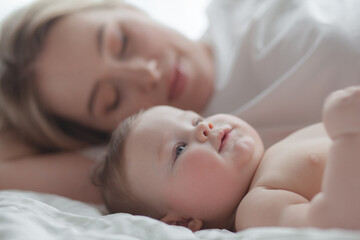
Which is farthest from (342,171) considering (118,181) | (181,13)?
(181,13)

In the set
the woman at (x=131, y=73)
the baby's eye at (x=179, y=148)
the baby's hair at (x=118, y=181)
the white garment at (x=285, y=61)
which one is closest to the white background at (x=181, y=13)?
the woman at (x=131, y=73)

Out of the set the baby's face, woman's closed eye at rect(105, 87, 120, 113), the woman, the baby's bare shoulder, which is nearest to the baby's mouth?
the baby's face

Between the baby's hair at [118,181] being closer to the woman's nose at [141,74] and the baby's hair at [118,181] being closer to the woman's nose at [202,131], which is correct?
the woman's nose at [202,131]

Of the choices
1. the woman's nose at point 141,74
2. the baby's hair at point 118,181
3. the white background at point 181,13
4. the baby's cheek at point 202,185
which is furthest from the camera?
the white background at point 181,13

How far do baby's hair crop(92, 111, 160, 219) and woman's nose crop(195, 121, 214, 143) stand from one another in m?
0.18

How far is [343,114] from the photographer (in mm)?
634

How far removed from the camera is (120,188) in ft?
3.15

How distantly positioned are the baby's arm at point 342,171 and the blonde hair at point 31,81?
3.61 feet

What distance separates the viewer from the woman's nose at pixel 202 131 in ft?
2.86

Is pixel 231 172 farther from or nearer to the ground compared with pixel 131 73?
nearer to the ground

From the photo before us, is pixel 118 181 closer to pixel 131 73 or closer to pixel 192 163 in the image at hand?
pixel 192 163

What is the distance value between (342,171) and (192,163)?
0.31m

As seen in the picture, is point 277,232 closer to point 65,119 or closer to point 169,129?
point 169,129

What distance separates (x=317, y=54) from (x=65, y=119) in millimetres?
926
